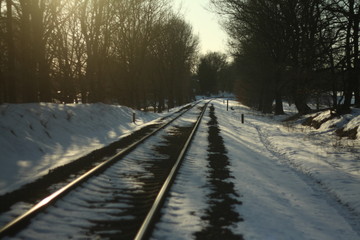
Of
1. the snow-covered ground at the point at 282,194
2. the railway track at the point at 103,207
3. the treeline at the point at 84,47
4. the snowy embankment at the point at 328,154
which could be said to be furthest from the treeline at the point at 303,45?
the railway track at the point at 103,207

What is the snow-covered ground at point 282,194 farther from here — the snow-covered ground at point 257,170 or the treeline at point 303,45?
the treeline at point 303,45

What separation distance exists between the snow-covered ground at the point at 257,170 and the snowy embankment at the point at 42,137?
0.03 m

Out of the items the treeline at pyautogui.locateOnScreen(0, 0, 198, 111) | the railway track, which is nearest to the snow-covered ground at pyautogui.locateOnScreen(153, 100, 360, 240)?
the railway track

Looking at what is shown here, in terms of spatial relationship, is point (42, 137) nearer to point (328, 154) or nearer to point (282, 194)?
point (282, 194)

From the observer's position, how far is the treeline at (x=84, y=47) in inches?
727

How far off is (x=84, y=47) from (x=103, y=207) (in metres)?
34.1

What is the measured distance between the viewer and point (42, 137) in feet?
43.1

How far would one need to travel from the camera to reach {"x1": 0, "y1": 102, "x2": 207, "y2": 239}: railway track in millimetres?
4836

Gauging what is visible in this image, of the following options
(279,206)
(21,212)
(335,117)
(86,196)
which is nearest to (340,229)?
(279,206)

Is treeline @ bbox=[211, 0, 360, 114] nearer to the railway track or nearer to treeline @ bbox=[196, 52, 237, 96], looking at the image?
the railway track

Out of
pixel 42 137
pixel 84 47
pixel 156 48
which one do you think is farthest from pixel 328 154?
pixel 156 48

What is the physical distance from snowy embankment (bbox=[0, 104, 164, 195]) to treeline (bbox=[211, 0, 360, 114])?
37.3ft

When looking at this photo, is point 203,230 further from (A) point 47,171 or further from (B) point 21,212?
(A) point 47,171

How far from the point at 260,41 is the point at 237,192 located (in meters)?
25.5
